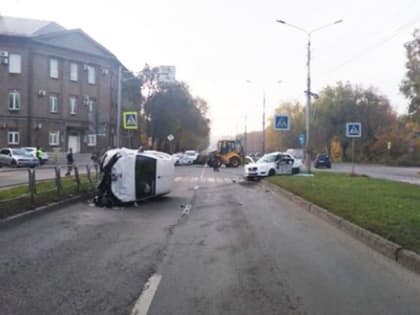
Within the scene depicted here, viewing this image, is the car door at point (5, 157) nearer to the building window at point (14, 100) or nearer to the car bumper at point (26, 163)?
the car bumper at point (26, 163)

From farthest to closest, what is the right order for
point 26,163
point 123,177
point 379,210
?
point 26,163, point 123,177, point 379,210

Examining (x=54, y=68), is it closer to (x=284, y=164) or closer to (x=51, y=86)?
(x=51, y=86)

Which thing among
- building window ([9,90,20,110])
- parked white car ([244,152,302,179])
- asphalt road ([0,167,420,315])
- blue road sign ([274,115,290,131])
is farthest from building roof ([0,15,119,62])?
asphalt road ([0,167,420,315])

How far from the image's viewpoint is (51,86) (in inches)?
2212

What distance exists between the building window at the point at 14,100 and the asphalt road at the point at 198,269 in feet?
142

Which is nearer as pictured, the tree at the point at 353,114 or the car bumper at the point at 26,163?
the car bumper at the point at 26,163

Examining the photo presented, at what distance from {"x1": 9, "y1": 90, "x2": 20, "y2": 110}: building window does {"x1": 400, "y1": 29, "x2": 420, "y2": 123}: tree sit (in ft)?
122

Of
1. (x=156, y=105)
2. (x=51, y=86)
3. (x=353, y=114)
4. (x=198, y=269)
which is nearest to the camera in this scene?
(x=198, y=269)

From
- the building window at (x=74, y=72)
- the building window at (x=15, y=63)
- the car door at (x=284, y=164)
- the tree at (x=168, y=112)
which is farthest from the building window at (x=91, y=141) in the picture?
the car door at (x=284, y=164)

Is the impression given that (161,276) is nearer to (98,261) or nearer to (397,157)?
(98,261)

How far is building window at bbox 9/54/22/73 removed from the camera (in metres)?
53.4

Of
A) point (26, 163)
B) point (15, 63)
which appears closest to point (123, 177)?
point (26, 163)

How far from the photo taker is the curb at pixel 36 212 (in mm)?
11797

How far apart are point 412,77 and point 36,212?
44.3m
